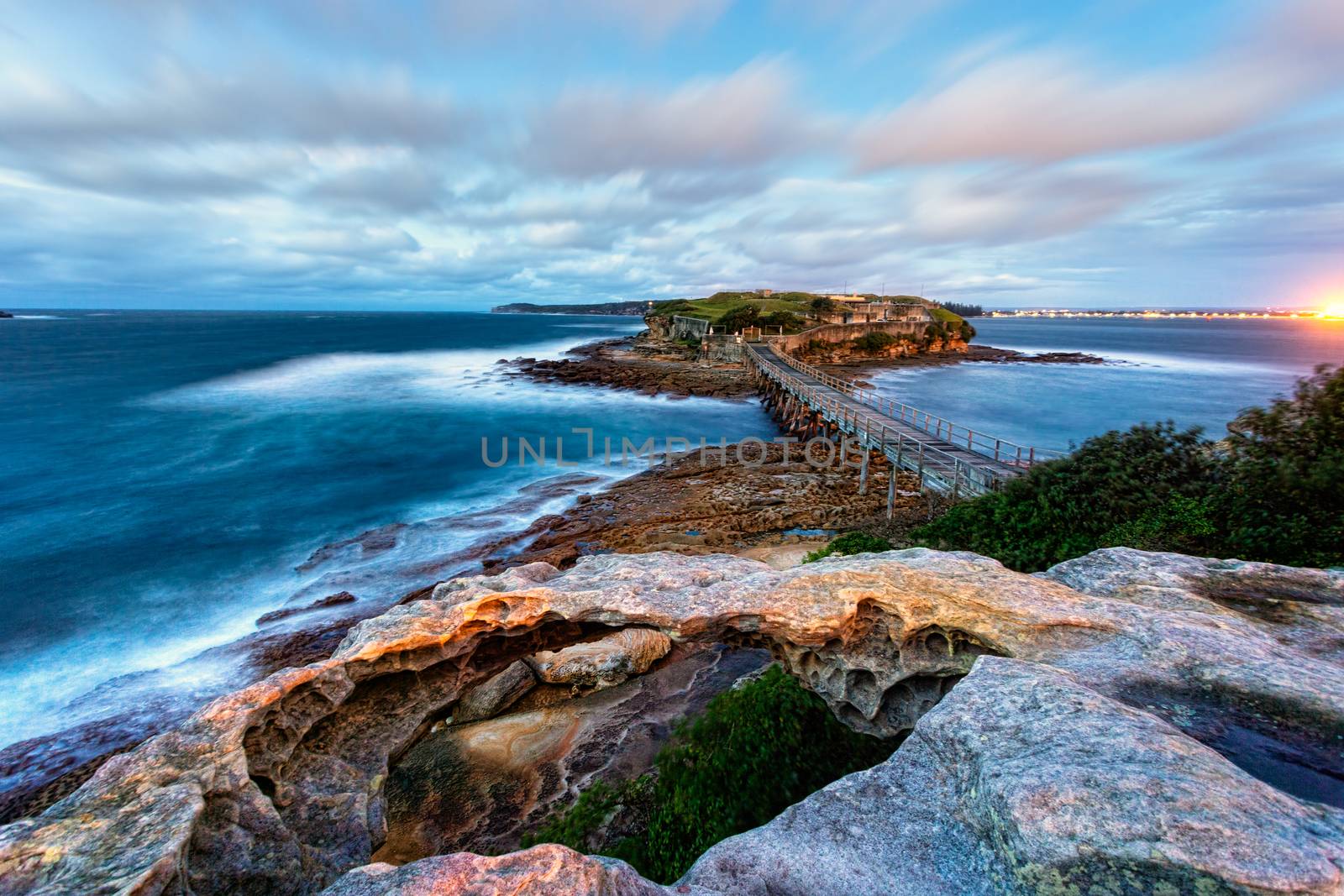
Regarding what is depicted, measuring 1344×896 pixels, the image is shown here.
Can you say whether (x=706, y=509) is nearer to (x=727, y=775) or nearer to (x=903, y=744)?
(x=727, y=775)

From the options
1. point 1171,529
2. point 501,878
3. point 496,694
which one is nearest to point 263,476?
point 496,694

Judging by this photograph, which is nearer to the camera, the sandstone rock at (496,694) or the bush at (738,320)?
the sandstone rock at (496,694)

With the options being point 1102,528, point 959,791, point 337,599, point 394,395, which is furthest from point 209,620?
point 394,395

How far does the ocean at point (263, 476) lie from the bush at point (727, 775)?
9.54m

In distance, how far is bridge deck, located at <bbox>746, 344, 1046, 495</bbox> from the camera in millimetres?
16703

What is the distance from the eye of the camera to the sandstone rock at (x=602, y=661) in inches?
422

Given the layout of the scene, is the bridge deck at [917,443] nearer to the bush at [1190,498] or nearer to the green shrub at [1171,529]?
the bush at [1190,498]

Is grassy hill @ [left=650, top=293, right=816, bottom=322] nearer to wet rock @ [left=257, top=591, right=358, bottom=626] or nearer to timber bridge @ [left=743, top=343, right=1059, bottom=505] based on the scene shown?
timber bridge @ [left=743, top=343, right=1059, bottom=505]

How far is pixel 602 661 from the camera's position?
10812 mm

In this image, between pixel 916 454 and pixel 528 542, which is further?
pixel 916 454

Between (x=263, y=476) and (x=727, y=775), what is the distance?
96.0 feet

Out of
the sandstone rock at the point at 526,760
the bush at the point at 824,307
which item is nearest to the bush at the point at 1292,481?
the sandstone rock at the point at 526,760

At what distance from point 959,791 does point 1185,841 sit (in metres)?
1.50

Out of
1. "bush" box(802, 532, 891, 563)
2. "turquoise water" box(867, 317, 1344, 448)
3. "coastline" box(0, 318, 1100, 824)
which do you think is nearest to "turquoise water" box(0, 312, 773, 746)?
"coastline" box(0, 318, 1100, 824)
